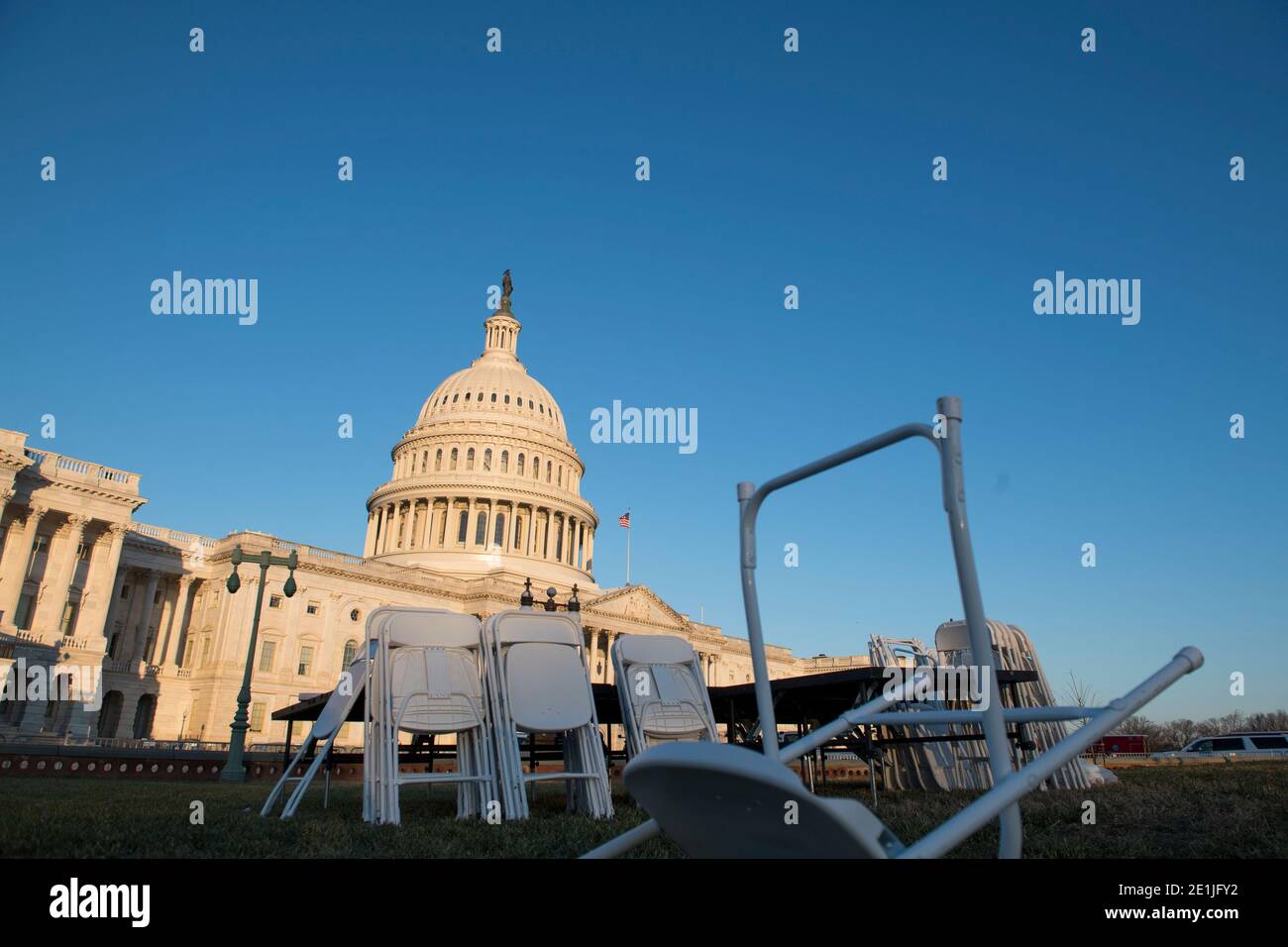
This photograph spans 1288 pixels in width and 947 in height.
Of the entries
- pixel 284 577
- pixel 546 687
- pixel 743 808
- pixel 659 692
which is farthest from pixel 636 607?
pixel 743 808

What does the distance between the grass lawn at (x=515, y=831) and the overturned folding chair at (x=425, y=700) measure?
41cm

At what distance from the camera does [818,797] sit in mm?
2268

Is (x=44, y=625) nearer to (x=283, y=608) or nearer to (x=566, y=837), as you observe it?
(x=283, y=608)

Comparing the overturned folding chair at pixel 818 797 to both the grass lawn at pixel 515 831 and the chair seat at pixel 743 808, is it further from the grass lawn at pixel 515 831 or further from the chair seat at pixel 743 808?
the grass lawn at pixel 515 831

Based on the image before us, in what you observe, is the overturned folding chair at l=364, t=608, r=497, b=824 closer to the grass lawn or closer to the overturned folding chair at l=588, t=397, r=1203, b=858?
→ the grass lawn

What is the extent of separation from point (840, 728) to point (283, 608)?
6328 centimetres

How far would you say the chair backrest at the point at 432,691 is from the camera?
884 cm

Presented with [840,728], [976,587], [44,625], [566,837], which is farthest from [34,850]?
[44,625]

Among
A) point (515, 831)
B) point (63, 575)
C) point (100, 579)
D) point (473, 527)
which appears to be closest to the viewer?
point (515, 831)

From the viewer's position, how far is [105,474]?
168 ft

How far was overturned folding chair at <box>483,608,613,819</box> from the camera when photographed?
9016mm

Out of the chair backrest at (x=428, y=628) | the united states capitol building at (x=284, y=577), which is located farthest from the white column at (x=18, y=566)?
the chair backrest at (x=428, y=628)

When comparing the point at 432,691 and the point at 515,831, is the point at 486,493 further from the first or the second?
the point at 515,831

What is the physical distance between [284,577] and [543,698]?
57.2 meters
